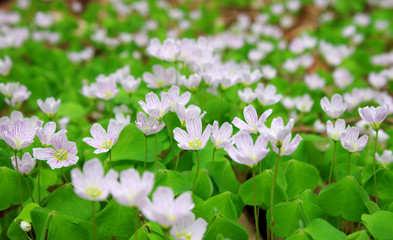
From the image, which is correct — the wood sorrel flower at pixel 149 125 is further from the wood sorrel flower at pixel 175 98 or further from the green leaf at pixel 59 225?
the green leaf at pixel 59 225

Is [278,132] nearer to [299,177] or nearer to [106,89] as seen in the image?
[299,177]

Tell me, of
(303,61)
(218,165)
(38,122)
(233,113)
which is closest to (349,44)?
(303,61)

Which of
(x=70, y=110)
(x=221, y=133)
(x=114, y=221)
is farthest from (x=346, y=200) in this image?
(x=70, y=110)

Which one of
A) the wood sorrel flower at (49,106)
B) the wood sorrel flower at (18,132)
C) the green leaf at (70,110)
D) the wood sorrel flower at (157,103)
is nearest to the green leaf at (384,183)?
the wood sorrel flower at (157,103)

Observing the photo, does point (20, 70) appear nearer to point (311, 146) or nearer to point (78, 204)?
point (78, 204)

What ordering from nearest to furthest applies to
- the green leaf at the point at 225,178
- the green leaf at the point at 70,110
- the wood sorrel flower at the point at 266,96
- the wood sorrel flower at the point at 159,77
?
the green leaf at the point at 225,178 → the wood sorrel flower at the point at 266,96 → the wood sorrel flower at the point at 159,77 → the green leaf at the point at 70,110

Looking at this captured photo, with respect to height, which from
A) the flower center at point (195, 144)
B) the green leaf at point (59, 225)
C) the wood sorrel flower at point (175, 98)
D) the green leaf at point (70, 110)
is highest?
the wood sorrel flower at point (175, 98)

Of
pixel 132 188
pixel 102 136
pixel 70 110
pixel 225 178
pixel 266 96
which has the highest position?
pixel 132 188

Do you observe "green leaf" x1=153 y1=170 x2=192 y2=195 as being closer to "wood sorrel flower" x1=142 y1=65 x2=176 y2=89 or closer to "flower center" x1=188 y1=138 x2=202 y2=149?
"flower center" x1=188 y1=138 x2=202 y2=149
